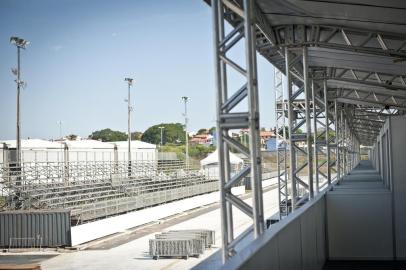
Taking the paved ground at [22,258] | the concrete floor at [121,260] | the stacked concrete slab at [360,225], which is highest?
the stacked concrete slab at [360,225]

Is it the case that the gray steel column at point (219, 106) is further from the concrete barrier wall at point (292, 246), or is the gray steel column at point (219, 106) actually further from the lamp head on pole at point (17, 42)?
the lamp head on pole at point (17, 42)

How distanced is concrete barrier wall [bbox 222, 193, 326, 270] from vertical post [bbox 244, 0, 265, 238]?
0.48m

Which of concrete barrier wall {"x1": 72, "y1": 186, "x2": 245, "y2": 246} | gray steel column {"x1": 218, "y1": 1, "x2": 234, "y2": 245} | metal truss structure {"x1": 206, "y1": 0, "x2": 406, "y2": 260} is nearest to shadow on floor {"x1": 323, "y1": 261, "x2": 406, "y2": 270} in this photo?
metal truss structure {"x1": 206, "y1": 0, "x2": 406, "y2": 260}

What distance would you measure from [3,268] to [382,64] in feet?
39.9

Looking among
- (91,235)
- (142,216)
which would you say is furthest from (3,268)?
(142,216)

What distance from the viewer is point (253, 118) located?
7.23 metres

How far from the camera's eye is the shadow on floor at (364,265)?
10.1 m

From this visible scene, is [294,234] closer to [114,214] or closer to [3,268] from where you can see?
[3,268]

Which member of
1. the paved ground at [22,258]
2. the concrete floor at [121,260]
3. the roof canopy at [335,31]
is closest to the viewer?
the roof canopy at [335,31]

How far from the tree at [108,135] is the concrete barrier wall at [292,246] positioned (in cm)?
12630

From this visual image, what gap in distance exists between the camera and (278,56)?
15016 mm

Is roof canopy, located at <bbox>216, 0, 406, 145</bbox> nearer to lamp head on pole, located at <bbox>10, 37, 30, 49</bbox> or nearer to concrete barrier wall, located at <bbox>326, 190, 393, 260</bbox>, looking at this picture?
concrete barrier wall, located at <bbox>326, 190, 393, 260</bbox>

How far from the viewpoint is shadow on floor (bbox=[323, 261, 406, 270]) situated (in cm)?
1012

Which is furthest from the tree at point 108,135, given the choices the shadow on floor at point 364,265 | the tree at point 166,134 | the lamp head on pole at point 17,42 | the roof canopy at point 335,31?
the shadow on floor at point 364,265
